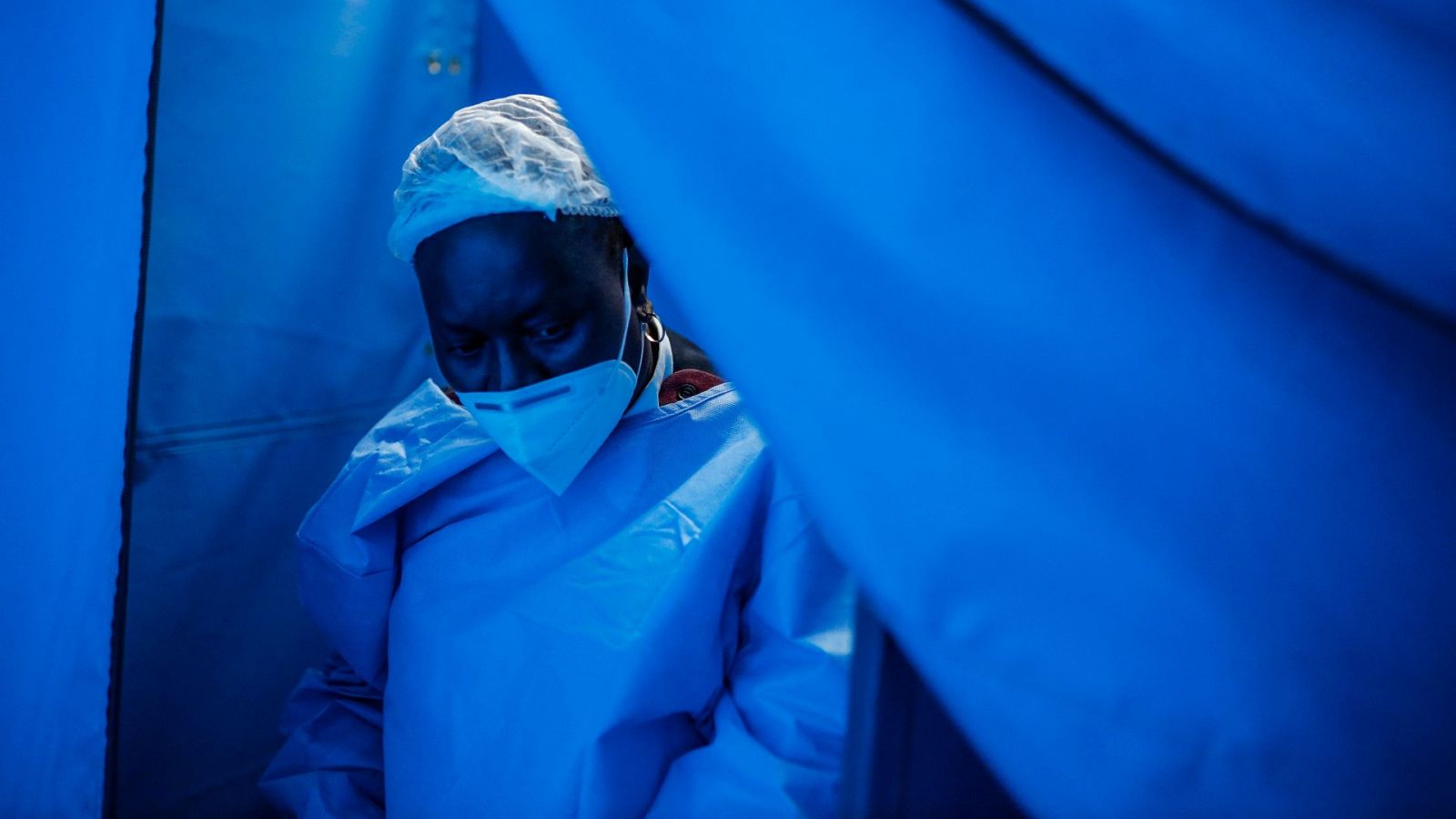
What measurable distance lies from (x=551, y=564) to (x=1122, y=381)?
0.73 meters

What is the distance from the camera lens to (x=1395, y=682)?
459 millimetres

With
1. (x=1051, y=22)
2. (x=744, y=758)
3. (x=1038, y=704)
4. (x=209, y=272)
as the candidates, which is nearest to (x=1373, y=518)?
(x=1038, y=704)

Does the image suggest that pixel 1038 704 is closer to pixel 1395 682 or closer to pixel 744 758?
pixel 1395 682

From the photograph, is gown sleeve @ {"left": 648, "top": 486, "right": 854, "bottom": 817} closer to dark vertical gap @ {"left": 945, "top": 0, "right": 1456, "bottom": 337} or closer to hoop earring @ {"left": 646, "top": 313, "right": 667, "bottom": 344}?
hoop earring @ {"left": 646, "top": 313, "right": 667, "bottom": 344}

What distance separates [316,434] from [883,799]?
131 centimetres

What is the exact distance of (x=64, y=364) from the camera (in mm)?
732

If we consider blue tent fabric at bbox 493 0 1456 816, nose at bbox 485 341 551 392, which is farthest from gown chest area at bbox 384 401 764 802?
blue tent fabric at bbox 493 0 1456 816

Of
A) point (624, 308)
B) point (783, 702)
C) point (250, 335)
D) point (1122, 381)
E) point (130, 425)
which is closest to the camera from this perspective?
point (1122, 381)

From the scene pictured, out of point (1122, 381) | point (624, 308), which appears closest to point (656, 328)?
point (624, 308)

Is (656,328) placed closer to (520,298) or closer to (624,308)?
(624,308)

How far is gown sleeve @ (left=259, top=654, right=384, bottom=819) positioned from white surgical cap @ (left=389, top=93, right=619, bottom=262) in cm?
61

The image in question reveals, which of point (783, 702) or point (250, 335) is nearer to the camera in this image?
point (783, 702)

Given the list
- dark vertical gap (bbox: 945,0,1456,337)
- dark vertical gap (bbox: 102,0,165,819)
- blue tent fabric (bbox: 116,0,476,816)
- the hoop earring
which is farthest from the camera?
blue tent fabric (bbox: 116,0,476,816)

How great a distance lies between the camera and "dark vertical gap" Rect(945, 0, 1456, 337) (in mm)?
444
